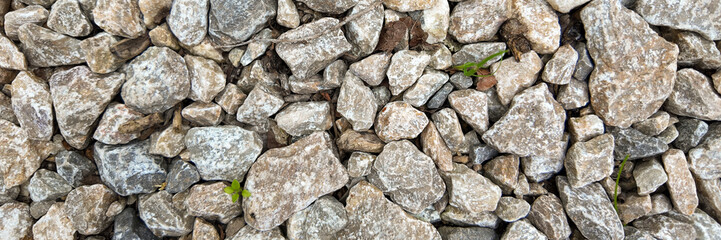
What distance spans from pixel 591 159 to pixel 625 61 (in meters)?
Result: 0.56

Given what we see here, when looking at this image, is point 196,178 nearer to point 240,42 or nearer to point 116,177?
point 116,177

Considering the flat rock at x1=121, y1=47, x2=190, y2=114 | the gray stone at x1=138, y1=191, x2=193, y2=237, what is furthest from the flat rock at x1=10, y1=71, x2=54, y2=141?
the gray stone at x1=138, y1=191, x2=193, y2=237

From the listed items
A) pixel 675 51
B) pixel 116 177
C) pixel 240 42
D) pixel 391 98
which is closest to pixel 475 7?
pixel 391 98

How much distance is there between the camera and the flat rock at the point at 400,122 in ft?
6.70

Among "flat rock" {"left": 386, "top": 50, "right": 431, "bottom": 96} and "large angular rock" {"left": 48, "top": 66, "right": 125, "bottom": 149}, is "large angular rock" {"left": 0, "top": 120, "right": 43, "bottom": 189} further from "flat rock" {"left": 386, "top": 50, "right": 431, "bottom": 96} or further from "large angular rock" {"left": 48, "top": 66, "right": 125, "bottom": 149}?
"flat rock" {"left": 386, "top": 50, "right": 431, "bottom": 96}

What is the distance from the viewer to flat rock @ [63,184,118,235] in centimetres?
207

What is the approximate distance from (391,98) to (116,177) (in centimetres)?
154

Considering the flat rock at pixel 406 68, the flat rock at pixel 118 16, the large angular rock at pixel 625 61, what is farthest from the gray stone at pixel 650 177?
the flat rock at pixel 118 16

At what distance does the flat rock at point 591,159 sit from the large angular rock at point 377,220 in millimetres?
846

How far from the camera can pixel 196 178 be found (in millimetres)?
2076

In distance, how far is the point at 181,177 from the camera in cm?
205

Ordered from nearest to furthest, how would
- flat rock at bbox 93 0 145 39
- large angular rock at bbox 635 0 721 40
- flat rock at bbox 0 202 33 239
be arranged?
flat rock at bbox 93 0 145 39
large angular rock at bbox 635 0 721 40
flat rock at bbox 0 202 33 239

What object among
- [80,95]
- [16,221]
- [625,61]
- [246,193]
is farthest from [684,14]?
[16,221]

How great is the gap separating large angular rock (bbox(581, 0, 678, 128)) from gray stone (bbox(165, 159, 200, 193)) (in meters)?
2.24
